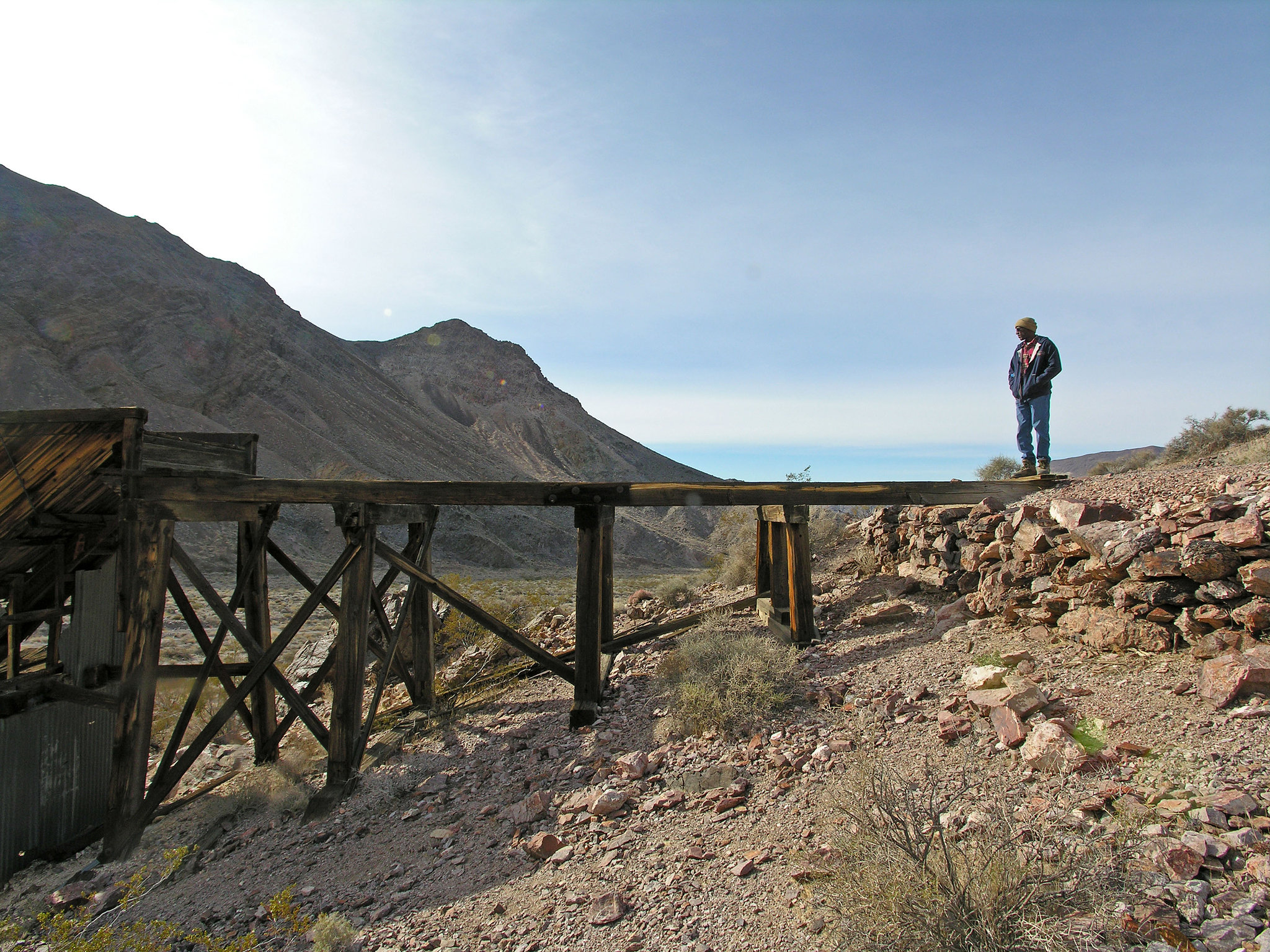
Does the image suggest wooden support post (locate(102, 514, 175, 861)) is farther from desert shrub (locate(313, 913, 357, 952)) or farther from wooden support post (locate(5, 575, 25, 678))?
desert shrub (locate(313, 913, 357, 952))

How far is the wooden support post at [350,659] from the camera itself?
5754 mm

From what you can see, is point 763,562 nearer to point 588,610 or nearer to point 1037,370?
point 588,610

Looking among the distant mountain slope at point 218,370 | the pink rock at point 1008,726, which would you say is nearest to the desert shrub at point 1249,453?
the pink rock at point 1008,726

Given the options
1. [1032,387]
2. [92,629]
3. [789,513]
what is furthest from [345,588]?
[1032,387]

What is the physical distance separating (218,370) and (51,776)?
33.8 metres

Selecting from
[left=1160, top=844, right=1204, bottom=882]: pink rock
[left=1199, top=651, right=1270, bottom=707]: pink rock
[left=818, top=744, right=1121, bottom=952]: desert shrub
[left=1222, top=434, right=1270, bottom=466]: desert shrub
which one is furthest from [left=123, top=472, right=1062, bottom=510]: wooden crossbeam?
[left=1160, top=844, right=1204, bottom=882]: pink rock

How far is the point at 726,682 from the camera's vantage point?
18.8 feet

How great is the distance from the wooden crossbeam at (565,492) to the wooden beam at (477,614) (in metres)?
0.55

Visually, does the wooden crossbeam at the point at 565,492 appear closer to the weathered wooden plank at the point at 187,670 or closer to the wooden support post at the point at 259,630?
the wooden support post at the point at 259,630

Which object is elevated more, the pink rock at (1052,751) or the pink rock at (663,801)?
the pink rock at (1052,751)

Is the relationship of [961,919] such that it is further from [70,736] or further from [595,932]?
[70,736]

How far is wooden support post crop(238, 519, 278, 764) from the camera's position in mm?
6715

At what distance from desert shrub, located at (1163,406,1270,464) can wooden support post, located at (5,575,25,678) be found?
13.5m

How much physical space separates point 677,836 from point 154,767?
6.56 meters
